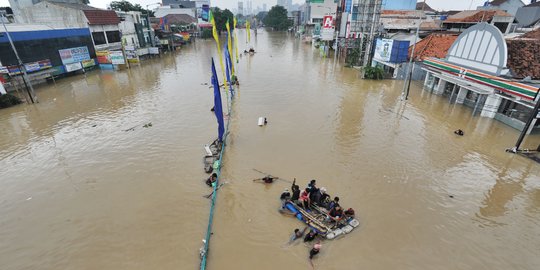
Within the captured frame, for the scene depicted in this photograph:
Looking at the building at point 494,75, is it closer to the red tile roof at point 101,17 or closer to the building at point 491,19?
the building at point 491,19

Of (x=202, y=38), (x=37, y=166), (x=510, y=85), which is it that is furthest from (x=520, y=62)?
(x=202, y=38)

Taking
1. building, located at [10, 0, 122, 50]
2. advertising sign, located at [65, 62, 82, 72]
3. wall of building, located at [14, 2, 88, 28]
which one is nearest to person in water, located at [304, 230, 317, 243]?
advertising sign, located at [65, 62, 82, 72]

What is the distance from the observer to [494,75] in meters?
20.8

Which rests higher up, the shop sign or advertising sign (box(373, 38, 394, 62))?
advertising sign (box(373, 38, 394, 62))

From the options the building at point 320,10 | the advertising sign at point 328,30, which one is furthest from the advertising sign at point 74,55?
the building at point 320,10

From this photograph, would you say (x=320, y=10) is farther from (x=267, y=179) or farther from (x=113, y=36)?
(x=267, y=179)

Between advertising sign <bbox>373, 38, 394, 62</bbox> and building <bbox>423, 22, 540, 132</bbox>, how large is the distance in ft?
27.0

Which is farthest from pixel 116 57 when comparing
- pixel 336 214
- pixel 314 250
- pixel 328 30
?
pixel 314 250

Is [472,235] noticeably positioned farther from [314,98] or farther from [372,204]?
[314,98]

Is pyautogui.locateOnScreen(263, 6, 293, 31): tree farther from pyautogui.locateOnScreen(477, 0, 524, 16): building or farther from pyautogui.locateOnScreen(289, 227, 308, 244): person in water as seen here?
pyautogui.locateOnScreen(289, 227, 308, 244): person in water

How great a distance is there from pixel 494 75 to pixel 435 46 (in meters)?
14.5

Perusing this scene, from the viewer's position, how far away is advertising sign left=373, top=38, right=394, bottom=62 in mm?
32844

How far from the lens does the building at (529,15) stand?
52.4 meters

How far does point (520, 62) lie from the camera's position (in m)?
21.5
